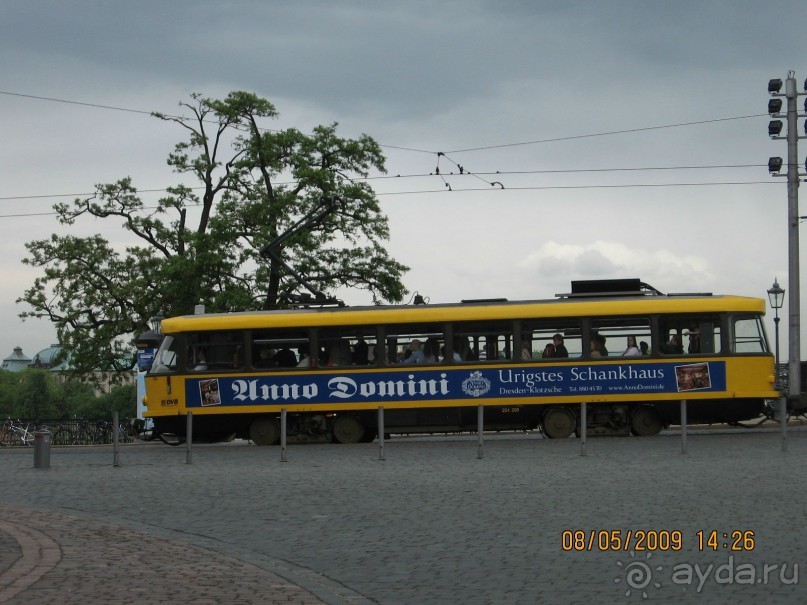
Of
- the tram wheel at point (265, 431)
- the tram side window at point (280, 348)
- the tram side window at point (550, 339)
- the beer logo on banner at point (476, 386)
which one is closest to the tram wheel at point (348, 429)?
the tram wheel at point (265, 431)

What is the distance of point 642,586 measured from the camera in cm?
884

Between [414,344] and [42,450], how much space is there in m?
8.70

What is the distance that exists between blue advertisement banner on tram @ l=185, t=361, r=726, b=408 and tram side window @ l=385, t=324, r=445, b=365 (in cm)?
29

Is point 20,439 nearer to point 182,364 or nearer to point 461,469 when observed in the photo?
point 182,364

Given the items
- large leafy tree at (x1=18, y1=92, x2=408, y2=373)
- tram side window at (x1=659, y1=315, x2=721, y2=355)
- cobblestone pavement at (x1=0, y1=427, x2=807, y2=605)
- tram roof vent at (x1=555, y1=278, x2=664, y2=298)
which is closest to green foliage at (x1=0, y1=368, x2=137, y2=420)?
large leafy tree at (x1=18, y1=92, x2=408, y2=373)

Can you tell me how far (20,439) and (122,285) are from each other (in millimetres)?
7011

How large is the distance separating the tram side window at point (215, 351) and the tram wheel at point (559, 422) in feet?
21.5

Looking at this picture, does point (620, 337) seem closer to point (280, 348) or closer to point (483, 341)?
point (483, 341)

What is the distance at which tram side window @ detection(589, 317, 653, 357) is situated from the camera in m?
26.9

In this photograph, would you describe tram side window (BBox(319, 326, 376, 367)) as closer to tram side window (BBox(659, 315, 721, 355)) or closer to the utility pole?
tram side window (BBox(659, 315, 721, 355))

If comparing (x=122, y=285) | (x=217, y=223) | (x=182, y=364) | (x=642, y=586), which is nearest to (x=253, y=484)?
(x=642, y=586)

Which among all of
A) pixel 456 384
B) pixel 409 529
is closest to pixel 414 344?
pixel 456 384

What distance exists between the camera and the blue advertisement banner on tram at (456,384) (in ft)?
87.4

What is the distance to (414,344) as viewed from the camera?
1076 inches
